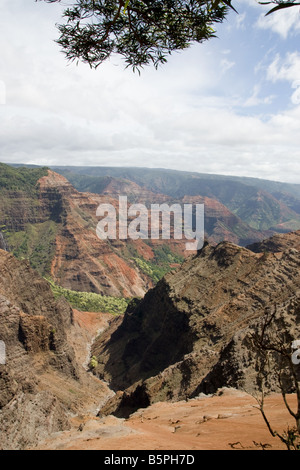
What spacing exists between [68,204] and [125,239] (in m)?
31.6

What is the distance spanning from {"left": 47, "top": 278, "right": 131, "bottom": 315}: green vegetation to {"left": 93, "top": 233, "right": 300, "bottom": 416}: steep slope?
77.7 feet

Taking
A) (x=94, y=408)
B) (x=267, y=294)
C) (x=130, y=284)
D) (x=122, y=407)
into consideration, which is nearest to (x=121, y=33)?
(x=122, y=407)

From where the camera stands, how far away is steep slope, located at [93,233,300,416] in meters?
22.9

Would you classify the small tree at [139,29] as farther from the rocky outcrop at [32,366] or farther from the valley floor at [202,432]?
the rocky outcrop at [32,366]

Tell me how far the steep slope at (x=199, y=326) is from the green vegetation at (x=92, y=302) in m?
23.7

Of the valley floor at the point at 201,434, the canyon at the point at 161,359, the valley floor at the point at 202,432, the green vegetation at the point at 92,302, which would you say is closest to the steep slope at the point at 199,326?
the canyon at the point at 161,359

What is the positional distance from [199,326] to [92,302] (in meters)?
52.8

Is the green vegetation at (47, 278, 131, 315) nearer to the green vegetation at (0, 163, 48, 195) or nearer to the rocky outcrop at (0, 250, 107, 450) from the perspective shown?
the rocky outcrop at (0, 250, 107, 450)

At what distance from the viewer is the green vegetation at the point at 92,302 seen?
261ft

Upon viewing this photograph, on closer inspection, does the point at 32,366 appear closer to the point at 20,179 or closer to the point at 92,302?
the point at 92,302

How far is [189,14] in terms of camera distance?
869cm

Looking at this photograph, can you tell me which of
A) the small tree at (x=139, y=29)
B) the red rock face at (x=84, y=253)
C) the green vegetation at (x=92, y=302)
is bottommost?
the green vegetation at (x=92, y=302)

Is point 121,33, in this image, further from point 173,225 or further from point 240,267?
point 173,225

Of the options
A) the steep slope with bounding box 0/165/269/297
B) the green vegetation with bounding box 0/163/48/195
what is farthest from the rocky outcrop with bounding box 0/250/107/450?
the green vegetation with bounding box 0/163/48/195
